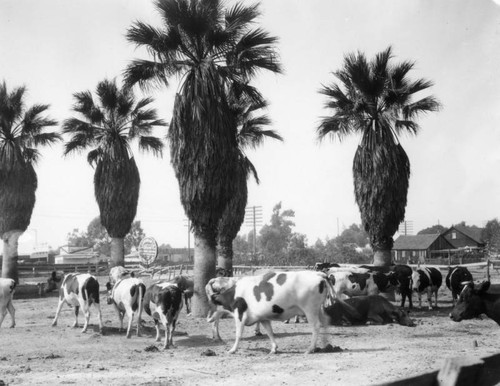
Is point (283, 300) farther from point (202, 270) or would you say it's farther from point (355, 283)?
point (355, 283)

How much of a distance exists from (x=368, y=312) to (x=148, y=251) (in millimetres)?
10095

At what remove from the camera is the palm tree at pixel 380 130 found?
18.9 meters

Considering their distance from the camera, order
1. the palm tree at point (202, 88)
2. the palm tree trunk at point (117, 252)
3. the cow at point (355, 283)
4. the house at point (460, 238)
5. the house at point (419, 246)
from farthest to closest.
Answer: the house at point (460, 238) < the house at point (419, 246) < the palm tree trunk at point (117, 252) < the cow at point (355, 283) < the palm tree at point (202, 88)

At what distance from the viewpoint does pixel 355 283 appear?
56.3 ft

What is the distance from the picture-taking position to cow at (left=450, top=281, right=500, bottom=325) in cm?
934

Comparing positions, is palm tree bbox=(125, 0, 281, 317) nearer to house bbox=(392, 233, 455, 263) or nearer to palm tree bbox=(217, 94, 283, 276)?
palm tree bbox=(217, 94, 283, 276)

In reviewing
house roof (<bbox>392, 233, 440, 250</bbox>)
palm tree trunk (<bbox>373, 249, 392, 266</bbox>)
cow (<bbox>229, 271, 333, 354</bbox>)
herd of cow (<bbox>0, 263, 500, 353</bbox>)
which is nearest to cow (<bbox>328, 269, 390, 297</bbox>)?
herd of cow (<bbox>0, 263, 500, 353</bbox>)

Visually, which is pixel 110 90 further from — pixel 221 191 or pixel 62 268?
pixel 62 268

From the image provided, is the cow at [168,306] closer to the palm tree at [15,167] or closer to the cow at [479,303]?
the cow at [479,303]

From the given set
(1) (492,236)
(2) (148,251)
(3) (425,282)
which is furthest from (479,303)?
(1) (492,236)

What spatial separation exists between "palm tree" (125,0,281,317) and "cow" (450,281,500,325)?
787 centimetres

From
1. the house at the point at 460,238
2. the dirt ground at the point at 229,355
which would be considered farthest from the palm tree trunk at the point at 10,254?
the house at the point at 460,238

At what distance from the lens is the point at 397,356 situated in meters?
9.21

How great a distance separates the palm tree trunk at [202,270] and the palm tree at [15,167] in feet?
43.3
